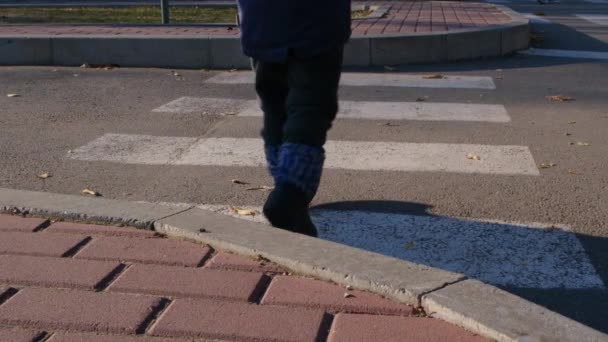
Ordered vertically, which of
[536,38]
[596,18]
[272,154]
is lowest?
[596,18]

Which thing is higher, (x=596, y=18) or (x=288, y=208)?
(x=288, y=208)

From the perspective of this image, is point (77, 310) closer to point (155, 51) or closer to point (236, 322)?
point (236, 322)

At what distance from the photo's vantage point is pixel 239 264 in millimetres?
3295

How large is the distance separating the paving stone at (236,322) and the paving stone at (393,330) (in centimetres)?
7

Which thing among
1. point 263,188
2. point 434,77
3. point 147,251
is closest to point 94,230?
point 147,251

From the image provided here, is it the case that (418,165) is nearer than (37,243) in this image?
No

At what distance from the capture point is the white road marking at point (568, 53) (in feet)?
33.0

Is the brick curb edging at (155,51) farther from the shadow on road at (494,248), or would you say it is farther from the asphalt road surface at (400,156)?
the shadow on road at (494,248)

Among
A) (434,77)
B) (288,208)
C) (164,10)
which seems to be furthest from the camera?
(164,10)

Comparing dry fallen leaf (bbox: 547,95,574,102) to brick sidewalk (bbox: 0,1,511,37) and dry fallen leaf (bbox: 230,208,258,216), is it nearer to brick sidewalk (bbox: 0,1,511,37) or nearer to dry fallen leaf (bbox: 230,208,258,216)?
brick sidewalk (bbox: 0,1,511,37)

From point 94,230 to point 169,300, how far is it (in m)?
0.82

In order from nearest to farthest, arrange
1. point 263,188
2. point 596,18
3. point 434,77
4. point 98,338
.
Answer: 1. point 98,338
2. point 263,188
3. point 434,77
4. point 596,18

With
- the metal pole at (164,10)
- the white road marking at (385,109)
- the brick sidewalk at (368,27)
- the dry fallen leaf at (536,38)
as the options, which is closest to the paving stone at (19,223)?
the white road marking at (385,109)

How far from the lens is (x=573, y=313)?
314 centimetres
